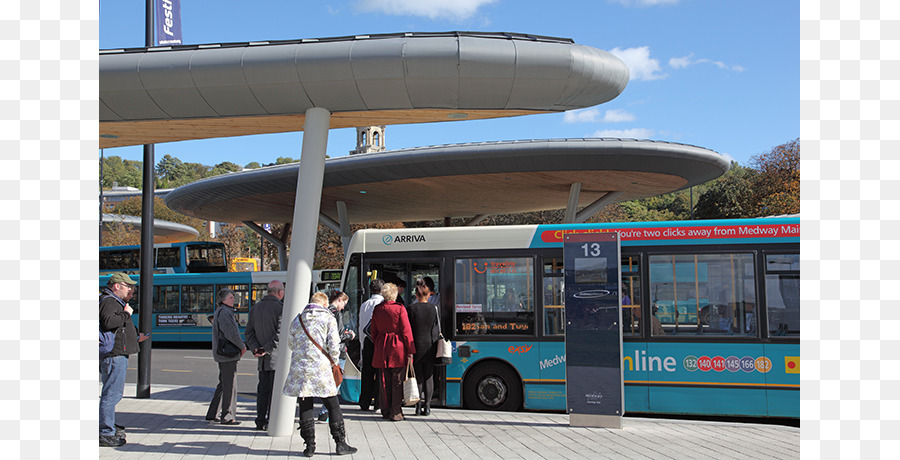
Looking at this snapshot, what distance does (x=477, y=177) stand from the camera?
29.0m

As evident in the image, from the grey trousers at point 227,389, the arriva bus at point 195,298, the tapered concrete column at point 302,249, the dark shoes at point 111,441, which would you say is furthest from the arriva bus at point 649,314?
the arriva bus at point 195,298

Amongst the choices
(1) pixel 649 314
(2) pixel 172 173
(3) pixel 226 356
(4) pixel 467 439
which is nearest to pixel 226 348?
(3) pixel 226 356

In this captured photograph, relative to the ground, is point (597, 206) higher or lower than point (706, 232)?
higher

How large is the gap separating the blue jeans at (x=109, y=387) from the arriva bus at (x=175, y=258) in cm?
2213

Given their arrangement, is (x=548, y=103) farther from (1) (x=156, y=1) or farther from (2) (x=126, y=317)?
(1) (x=156, y=1)

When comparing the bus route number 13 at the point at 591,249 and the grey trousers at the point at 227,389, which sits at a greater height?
the bus route number 13 at the point at 591,249

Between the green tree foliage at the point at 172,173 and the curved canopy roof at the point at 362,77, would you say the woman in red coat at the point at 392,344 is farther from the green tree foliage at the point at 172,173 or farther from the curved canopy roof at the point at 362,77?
the green tree foliage at the point at 172,173

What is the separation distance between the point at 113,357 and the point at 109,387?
312 mm

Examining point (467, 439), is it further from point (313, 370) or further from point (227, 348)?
point (227, 348)

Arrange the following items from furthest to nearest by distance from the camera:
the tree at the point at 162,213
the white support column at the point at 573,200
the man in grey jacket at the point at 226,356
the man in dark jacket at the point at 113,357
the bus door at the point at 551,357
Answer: the tree at the point at 162,213 → the white support column at the point at 573,200 → the bus door at the point at 551,357 → the man in grey jacket at the point at 226,356 → the man in dark jacket at the point at 113,357

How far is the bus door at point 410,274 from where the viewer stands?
1066cm
